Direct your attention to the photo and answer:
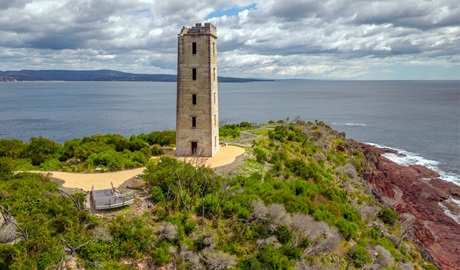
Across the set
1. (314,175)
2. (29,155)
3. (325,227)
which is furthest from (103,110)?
(325,227)

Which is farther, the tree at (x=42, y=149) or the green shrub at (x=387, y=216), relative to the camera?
the green shrub at (x=387, y=216)

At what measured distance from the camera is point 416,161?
65000 millimetres

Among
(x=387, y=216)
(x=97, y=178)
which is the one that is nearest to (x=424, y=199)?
(x=387, y=216)

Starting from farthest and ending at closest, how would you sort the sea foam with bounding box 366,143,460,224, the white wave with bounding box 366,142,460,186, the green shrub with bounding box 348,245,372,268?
the white wave with bounding box 366,142,460,186, the sea foam with bounding box 366,143,460,224, the green shrub with bounding box 348,245,372,268

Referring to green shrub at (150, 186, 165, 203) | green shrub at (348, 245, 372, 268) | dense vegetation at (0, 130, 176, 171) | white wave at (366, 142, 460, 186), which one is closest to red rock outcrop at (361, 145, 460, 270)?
white wave at (366, 142, 460, 186)

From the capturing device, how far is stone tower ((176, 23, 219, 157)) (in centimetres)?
3041

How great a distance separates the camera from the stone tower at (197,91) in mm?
30406

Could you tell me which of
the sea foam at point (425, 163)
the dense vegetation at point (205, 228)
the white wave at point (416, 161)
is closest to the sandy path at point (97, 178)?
the dense vegetation at point (205, 228)

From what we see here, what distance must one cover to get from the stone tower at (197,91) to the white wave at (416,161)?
42.3 m

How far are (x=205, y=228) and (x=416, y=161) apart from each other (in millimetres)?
56892

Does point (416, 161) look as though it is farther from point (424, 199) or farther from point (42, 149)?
point (42, 149)

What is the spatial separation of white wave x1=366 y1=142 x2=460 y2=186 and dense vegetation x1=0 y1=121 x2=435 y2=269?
32627mm

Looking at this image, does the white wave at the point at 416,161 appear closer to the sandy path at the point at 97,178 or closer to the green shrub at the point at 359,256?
the green shrub at the point at 359,256

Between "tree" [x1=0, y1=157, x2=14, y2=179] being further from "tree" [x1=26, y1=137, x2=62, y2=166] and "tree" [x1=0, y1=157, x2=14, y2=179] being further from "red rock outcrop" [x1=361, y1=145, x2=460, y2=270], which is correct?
"red rock outcrop" [x1=361, y1=145, x2=460, y2=270]
